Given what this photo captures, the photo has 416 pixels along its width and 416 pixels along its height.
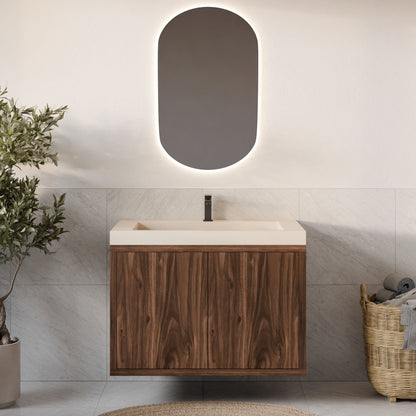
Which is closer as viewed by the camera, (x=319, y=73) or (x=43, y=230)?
(x=43, y=230)

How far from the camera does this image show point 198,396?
3.39 metres

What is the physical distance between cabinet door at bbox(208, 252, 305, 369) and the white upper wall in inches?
27.4

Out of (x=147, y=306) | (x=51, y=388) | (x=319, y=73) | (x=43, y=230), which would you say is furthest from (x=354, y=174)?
(x=51, y=388)

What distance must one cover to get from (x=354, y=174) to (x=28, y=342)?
7.26 ft

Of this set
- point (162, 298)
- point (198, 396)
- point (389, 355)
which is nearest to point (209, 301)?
point (162, 298)

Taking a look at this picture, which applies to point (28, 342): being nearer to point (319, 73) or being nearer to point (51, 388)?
point (51, 388)

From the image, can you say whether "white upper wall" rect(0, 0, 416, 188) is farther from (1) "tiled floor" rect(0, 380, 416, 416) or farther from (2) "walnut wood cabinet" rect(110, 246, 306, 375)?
(1) "tiled floor" rect(0, 380, 416, 416)

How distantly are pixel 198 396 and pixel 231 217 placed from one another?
105 centimetres

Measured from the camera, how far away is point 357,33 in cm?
360

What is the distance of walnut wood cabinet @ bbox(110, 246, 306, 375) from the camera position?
3.11m

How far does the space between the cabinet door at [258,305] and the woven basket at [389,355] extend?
1.40 ft

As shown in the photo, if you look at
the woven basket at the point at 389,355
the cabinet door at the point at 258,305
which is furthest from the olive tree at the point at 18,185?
the woven basket at the point at 389,355

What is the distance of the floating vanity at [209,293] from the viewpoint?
→ 122 inches

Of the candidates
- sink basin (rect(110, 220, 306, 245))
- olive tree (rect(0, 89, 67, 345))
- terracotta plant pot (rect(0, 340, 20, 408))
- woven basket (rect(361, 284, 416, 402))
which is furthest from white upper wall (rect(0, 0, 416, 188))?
terracotta plant pot (rect(0, 340, 20, 408))
